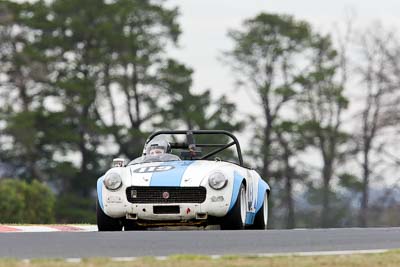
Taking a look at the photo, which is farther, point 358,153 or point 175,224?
point 358,153

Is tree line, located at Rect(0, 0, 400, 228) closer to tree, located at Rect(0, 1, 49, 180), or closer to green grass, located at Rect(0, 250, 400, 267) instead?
tree, located at Rect(0, 1, 49, 180)

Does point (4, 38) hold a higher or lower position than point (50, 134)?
higher

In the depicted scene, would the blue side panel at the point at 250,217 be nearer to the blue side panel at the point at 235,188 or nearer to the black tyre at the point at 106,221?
the blue side panel at the point at 235,188

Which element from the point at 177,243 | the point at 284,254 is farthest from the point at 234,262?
the point at 177,243

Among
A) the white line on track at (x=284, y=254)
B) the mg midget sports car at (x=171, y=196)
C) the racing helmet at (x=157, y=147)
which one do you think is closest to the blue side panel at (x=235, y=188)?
the mg midget sports car at (x=171, y=196)

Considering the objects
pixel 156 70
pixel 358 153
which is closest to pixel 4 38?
pixel 156 70

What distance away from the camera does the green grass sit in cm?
1007

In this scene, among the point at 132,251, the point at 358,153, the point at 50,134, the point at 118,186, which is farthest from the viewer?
the point at 358,153

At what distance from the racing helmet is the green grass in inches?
264

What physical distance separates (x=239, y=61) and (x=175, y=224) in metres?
52.2

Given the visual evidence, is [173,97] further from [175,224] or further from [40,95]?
[175,224]

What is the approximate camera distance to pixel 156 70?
6562 centimetres

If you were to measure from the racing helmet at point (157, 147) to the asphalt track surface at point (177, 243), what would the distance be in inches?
159

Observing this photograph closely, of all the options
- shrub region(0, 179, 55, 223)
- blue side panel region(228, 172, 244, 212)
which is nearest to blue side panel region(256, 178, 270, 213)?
blue side panel region(228, 172, 244, 212)
